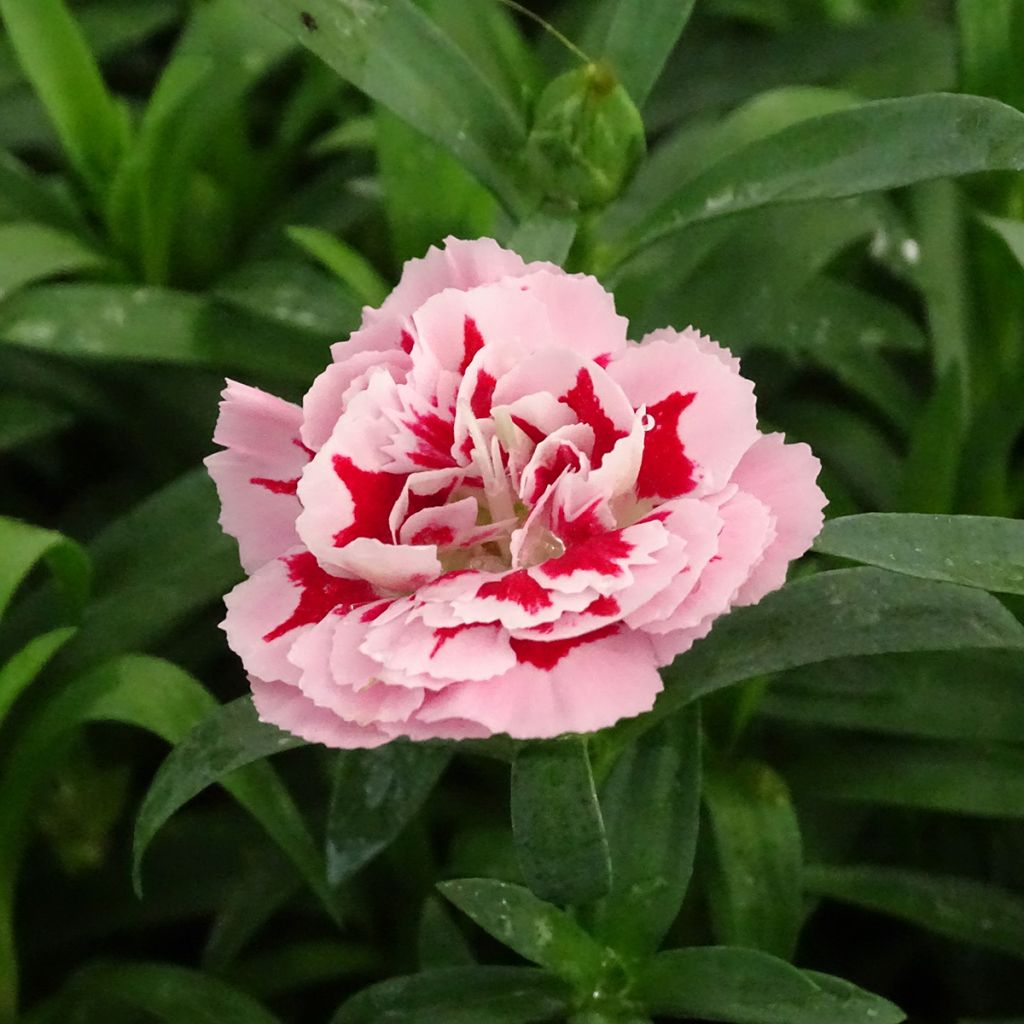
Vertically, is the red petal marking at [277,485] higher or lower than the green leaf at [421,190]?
lower

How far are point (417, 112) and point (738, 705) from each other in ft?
1.43

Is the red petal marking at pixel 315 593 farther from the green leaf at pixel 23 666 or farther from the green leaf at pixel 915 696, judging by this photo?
the green leaf at pixel 915 696

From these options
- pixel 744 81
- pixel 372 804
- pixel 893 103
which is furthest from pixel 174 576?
pixel 744 81

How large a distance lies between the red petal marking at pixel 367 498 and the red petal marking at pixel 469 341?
6 centimetres

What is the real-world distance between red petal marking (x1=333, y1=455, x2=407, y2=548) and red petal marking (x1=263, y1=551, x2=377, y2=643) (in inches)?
1.1

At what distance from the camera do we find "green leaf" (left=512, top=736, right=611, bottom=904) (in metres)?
0.54

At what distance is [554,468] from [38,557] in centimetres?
39

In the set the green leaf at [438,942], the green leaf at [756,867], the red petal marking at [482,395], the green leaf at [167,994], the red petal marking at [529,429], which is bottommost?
the green leaf at [167,994]

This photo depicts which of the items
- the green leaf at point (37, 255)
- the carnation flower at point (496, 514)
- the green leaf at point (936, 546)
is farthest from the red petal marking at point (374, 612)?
the green leaf at point (37, 255)

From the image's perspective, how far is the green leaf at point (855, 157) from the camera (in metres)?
0.66

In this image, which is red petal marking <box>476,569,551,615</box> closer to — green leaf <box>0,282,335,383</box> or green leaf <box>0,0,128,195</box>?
green leaf <box>0,282,335,383</box>

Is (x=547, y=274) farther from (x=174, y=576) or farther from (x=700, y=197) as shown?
(x=174, y=576)

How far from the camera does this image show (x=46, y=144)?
124 centimetres

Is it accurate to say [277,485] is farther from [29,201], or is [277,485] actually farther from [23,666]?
[29,201]
